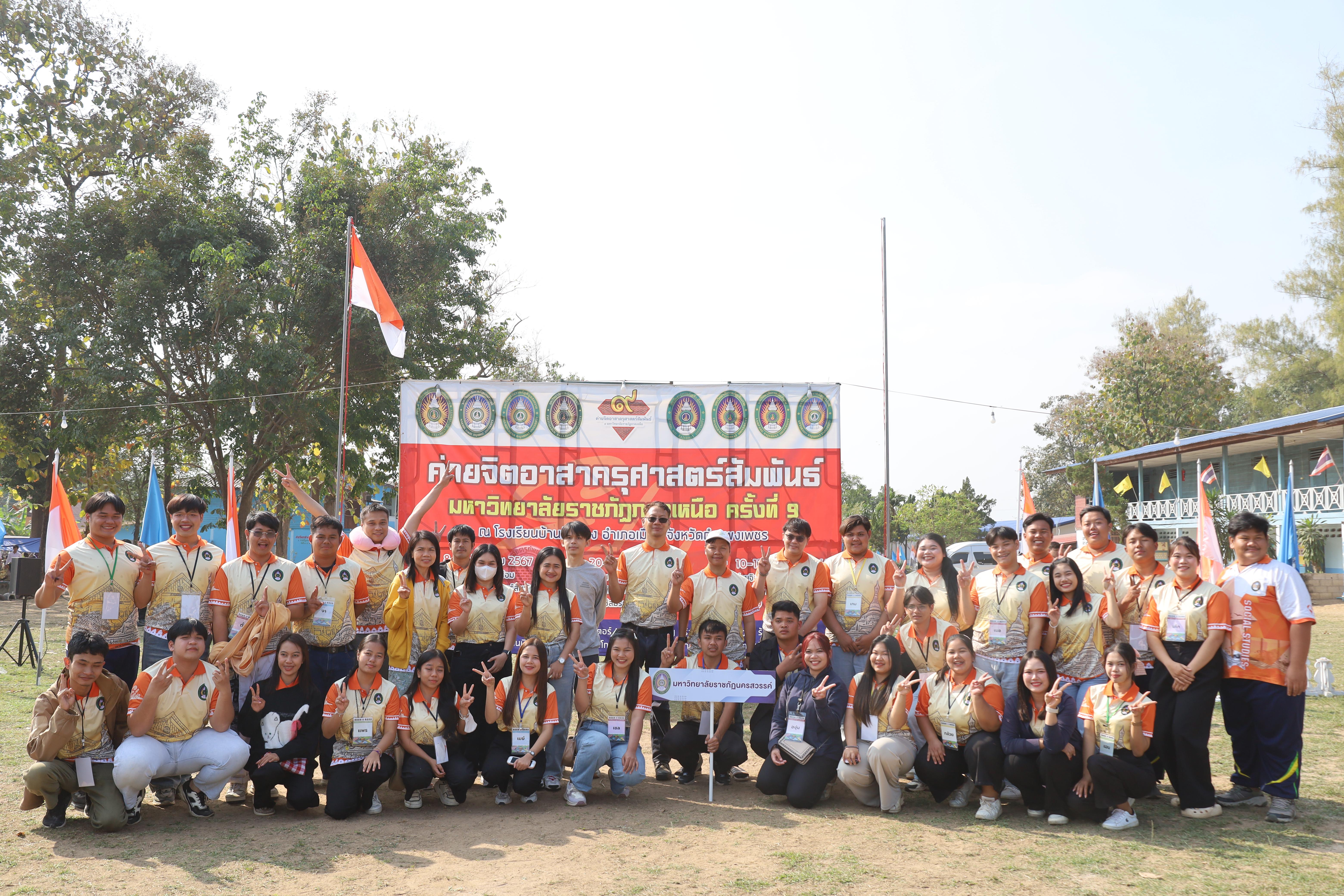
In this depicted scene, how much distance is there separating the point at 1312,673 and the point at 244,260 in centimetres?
1626

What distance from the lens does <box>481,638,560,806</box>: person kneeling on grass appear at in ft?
18.2

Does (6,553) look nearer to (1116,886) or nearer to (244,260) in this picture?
(244,260)

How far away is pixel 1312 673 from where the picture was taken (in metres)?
10.3

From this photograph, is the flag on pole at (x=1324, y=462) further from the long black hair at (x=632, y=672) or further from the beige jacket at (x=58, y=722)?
the beige jacket at (x=58, y=722)

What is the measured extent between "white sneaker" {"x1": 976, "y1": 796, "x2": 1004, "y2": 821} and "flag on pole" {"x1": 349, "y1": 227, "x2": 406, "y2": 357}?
7.46 metres

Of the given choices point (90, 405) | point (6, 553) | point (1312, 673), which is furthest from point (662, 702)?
point (6, 553)

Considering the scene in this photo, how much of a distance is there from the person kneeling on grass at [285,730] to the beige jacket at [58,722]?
2.05 feet

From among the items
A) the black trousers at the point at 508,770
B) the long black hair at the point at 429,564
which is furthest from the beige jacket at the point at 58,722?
the black trousers at the point at 508,770

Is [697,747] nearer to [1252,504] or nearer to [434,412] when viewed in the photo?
[434,412]

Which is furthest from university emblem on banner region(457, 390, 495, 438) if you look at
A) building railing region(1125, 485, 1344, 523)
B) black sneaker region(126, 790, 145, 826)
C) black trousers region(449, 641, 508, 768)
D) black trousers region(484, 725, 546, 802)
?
building railing region(1125, 485, 1344, 523)

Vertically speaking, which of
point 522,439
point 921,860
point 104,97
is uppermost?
point 104,97

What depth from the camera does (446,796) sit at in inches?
222

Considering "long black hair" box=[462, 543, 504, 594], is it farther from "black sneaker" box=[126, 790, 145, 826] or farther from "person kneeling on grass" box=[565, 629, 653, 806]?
"black sneaker" box=[126, 790, 145, 826]

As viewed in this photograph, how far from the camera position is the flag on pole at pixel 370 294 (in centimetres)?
1021
